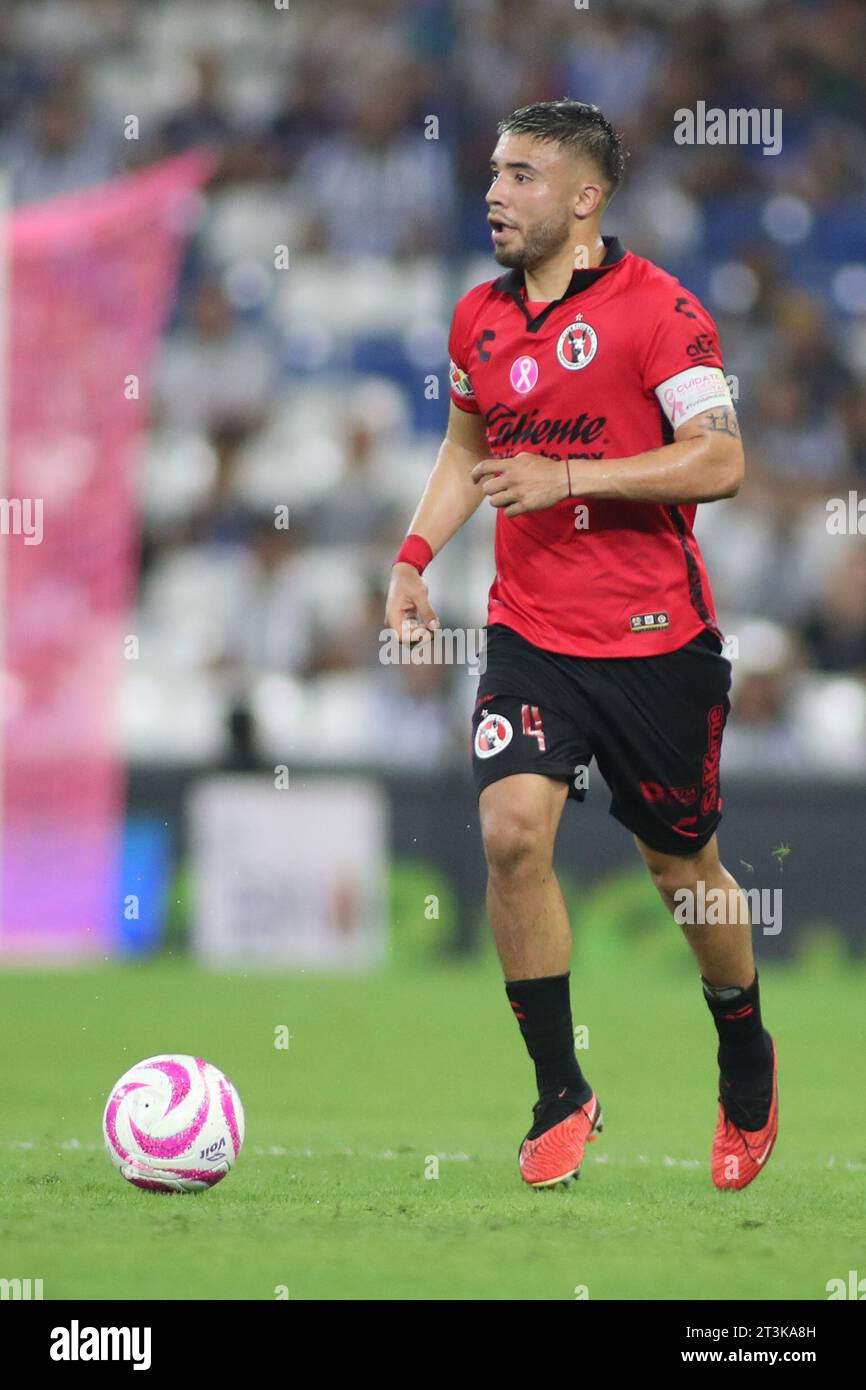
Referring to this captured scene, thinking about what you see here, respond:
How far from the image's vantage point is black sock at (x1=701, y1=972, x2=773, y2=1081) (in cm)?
522

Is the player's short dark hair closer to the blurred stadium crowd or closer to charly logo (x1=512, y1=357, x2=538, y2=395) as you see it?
charly logo (x1=512, y1=357, x2=538, y2=395)

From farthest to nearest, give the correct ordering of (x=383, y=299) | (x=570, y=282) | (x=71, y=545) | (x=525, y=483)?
(x=383, y=299)
(x=71, y=545)
(x=570, y=282)
(x=525, y=483)

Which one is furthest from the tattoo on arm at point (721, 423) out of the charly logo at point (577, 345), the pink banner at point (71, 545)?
the pink banner at point (71, 545)

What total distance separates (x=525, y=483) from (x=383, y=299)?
28.7ft

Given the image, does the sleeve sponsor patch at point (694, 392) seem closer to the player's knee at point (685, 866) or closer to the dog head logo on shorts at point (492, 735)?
the dog head logo on shorts at point (492, 735)

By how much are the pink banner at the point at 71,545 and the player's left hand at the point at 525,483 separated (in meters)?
6.18

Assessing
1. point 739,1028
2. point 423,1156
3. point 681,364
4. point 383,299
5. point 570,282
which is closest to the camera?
point 681,364

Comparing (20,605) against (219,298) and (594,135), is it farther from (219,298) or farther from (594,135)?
(594,135)

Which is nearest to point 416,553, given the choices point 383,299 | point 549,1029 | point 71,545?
point 549,1029

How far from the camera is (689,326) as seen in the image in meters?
4.93

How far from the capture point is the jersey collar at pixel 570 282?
16.7 feet

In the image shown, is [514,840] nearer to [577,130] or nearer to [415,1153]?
[415,1153]

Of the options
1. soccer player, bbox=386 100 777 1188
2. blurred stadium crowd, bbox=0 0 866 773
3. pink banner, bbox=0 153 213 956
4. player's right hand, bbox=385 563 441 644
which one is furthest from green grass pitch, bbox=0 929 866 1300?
blurred stadium crowd, bbox=0 0 866 773

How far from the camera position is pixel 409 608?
5.20 metres
